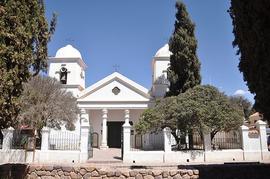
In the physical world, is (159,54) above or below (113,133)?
above

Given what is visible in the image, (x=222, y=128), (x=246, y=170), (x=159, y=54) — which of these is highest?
(x=159, y=54)

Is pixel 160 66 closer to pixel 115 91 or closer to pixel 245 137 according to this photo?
pixel 115 91

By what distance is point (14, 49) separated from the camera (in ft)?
25.3

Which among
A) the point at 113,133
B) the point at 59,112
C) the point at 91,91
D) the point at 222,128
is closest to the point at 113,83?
the point at 91,91

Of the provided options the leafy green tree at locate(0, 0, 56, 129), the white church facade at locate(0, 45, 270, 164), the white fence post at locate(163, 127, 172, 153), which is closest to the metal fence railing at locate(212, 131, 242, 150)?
the white church facade at locate(0, 45, 270, 164)

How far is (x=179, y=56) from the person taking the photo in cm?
2517

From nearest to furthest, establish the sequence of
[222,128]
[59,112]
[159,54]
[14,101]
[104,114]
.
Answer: [14,101] → [222,128] → [59,112] → [104,114] → [159,54]

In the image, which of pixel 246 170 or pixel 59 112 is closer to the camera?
pixel 246 170

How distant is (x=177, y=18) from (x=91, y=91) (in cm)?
1182

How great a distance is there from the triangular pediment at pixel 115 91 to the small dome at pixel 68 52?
4.77 meters

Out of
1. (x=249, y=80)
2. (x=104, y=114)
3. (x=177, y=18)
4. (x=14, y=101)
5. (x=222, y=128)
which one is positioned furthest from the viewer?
(x=104, y=114)

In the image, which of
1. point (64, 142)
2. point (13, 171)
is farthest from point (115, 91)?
point (13, 171)

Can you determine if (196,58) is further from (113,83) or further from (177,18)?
(113,83)

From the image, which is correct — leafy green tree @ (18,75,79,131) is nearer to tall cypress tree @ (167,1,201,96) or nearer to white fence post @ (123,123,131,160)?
white fence post @ (123,123,131,160)
